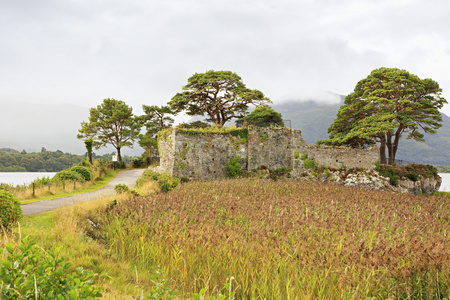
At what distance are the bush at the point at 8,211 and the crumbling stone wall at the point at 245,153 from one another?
1115 centimetres

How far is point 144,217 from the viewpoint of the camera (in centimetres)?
729

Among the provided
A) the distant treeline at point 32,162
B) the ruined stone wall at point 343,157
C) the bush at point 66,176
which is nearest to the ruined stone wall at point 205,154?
the ruined stone wall at point 343,157

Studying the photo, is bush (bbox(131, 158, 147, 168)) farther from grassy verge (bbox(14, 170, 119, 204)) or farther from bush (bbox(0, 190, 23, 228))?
bush (bbox(0, 190, 23, 228))

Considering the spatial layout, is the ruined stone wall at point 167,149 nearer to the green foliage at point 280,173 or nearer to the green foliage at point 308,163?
the green foliage at point 280,173

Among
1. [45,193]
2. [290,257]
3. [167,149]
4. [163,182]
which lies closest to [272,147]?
[167,149]

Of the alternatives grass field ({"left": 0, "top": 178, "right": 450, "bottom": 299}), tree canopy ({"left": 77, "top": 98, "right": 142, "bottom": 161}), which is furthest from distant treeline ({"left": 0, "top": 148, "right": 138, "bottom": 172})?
grass field ({"left": 0, "top": 178, "right": 450, "bottom": 299})

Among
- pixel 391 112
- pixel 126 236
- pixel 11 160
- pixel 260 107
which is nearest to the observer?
pixel 126 236

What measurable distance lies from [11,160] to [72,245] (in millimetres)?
60017

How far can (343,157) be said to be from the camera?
789 inches

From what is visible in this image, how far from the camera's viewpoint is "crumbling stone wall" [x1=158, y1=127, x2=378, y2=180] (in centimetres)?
1814

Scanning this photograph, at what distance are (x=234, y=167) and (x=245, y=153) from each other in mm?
1443

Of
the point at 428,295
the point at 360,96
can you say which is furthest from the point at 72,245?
the point at 360,96

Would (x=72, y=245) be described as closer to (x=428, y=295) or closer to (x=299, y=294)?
(x=299, y=294)

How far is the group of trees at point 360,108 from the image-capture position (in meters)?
25.6
